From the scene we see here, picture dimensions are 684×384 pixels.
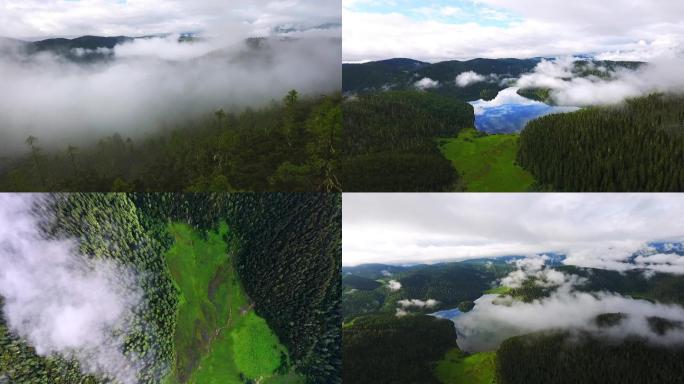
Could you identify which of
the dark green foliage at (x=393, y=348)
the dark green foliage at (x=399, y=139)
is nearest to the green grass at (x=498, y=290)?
the dark green foliage at (x=393, y=348)

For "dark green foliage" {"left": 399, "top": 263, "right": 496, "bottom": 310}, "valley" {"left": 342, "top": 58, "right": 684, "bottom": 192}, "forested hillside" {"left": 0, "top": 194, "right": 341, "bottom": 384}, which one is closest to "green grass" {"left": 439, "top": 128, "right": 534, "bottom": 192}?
"valley" {"left": 342, "top": 58, "right": 684, "bottom": 192}

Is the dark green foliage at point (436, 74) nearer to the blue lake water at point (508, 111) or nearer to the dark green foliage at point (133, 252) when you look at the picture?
the blue lake water at point (508, 111)

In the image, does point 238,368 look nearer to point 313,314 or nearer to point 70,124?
point 313,314

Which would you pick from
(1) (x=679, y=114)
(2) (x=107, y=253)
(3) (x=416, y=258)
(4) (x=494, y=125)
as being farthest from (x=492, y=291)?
(2) (x=107, y=253)

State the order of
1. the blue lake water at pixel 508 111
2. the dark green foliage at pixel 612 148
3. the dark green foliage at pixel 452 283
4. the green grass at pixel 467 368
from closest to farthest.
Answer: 1. the dark green foliage at pixel 612 148
2. the blue lake water at pixel 508 111
3. the green grass at pixel 467 368
4. the dark green foliage at pixel 452 283

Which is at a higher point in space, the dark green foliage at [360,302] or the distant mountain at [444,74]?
the distant mountain at [444,74]

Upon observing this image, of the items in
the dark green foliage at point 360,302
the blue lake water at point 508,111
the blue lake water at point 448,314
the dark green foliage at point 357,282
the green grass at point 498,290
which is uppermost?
the blue lake water at point 508,111
